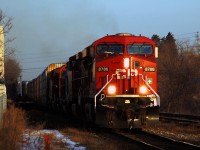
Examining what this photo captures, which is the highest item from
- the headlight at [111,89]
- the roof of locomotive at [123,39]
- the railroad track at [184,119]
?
the roof of locomotive at [123,39]

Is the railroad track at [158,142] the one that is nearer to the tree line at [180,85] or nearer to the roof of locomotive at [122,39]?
the roof of locomotive at [122,39]

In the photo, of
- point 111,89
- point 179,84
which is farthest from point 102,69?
point 179,84

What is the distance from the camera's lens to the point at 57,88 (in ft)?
105

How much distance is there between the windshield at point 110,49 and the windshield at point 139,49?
333 millimetres

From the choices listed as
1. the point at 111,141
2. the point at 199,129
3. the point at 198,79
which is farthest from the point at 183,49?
the point at 111,141

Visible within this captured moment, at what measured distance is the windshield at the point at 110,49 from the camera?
17297 millimetres

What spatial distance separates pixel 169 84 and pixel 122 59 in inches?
1025

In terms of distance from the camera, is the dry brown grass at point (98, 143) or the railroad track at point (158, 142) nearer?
the railroad track at point (158, 142)

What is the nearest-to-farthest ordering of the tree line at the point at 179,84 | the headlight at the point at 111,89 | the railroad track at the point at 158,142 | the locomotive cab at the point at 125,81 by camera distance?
the railroad track at the point at 158,142
the locomotive cab at the point at 125,81
the headlight at the point at 111,89
the tree line at the point at 179,84

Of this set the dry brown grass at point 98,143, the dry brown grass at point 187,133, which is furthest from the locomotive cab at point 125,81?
the dry brown grass at point 98,143

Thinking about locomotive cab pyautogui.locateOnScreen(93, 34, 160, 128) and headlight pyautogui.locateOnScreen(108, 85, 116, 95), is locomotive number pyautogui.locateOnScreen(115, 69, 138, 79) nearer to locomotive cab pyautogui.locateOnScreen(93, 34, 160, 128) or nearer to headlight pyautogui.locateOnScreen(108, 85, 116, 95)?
locomotive cab pyautogui.locateOnScreen(93, 34, 160, 128)

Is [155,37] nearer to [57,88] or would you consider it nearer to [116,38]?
[57,88]

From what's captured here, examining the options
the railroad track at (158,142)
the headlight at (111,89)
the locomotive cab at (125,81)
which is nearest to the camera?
the railroad track at (158,142)

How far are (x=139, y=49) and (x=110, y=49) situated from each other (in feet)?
3.92
